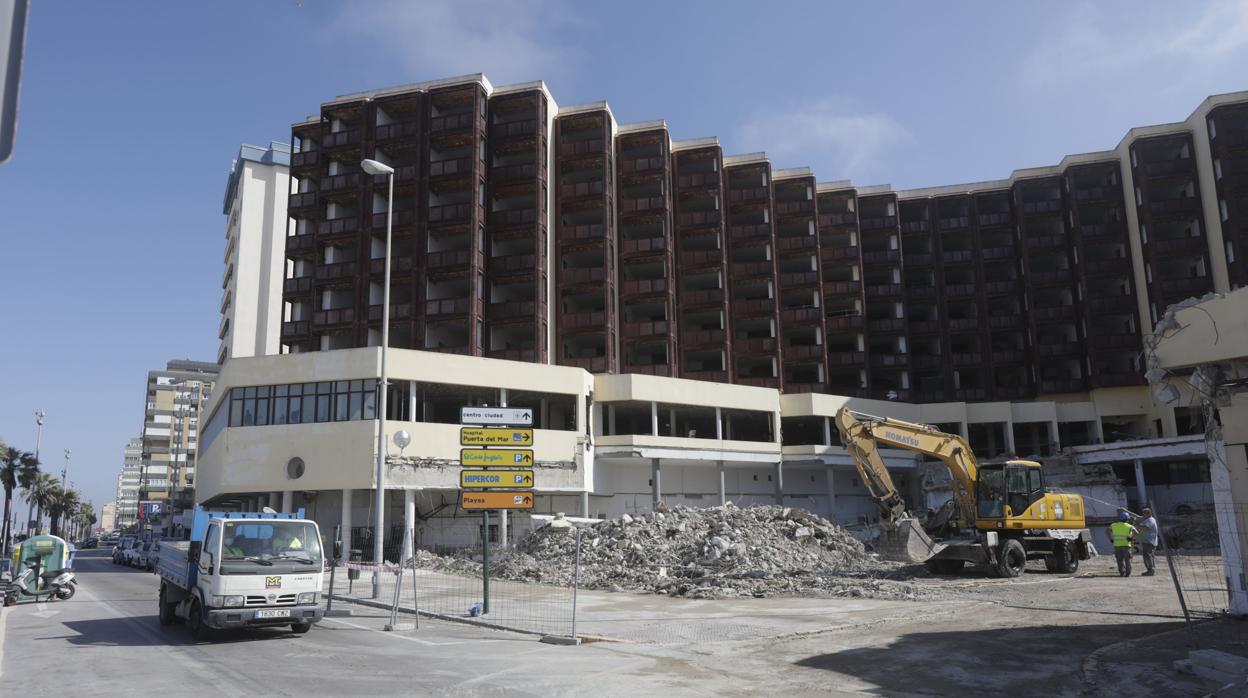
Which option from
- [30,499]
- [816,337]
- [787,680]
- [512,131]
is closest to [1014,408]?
[816,337]

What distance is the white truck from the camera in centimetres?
1479

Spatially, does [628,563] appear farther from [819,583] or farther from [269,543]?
[269,543]

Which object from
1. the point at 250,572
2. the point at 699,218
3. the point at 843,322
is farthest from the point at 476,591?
the point at 843,322

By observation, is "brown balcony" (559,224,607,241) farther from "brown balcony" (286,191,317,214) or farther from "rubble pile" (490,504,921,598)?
"rubble pile" (490,504,921,598)

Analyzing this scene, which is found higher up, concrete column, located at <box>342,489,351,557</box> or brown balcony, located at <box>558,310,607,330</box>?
brown balcony, located at <box>558,310,607,330</box>

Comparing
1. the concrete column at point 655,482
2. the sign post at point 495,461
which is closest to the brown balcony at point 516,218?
the concrete column at point 655,482

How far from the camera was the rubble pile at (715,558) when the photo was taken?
24438 millimetres

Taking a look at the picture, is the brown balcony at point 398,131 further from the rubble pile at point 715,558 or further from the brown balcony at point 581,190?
the rubble pile at point 715,558

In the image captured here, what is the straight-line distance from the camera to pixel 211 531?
15781 mm

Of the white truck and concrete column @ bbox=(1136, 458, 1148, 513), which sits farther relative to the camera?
concrete column @ bbox=(1136, 458, 1148, 513)

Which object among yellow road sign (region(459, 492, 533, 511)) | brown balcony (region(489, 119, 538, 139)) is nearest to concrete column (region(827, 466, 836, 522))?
brown balcony (region(489, 119, 538, 139))

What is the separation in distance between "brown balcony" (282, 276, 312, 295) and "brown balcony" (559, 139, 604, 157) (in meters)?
20.6

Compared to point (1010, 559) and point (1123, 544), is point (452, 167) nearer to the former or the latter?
point (1010, 559)

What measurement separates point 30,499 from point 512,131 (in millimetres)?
73233
